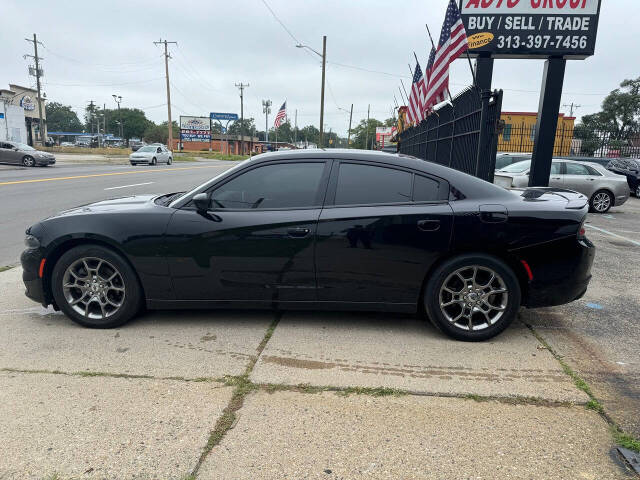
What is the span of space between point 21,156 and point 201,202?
29.5m

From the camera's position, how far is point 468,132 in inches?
291

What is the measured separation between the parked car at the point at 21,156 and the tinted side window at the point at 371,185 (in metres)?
29.2

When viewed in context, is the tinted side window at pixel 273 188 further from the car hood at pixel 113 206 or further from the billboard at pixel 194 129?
the billboard at pixel 194 129

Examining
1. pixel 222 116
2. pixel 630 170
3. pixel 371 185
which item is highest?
pixel 222 116

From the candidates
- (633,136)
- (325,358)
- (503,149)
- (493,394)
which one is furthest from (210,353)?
(503,149)

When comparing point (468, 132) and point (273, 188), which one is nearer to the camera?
point (273, 188)

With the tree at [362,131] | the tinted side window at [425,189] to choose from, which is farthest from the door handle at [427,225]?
the tree at [362,131]

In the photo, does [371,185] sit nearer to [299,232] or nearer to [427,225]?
[427,225]

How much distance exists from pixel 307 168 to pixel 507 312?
2042 mm

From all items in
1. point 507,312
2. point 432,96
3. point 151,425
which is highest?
point 432,96

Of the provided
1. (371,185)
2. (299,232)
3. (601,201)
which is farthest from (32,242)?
(601,201)

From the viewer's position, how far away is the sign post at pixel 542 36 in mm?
8656

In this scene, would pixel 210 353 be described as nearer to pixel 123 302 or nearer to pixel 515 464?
pixel 123 302

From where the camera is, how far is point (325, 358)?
11.3 ft
